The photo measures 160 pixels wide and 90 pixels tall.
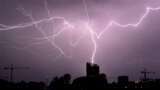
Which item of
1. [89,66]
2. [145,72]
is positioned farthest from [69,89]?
[145,72]

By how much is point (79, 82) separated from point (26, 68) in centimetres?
7374

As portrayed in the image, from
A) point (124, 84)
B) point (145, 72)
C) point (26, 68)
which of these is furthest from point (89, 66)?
point (26, 68)

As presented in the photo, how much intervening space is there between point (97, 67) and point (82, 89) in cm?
2196

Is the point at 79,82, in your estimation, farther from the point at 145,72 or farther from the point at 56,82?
the point at 145,72

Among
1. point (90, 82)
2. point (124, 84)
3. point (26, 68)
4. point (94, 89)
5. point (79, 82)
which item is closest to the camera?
point (94, 89)

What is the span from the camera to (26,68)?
148 m

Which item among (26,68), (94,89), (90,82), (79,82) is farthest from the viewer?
(26,68)

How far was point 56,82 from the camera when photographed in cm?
7262

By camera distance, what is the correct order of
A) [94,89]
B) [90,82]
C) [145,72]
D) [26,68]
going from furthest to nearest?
1. [26,68]
2. [145,72]
3. [90,82]
4. [94,89]

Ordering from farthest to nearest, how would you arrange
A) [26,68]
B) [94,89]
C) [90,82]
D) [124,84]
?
[26,68] < [124,84] < [90,82] < [94,89]

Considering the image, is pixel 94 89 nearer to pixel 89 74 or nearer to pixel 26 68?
pixel 89 74

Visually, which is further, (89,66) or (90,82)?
(89,66)

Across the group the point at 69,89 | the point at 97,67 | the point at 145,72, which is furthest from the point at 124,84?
the point at 145,72

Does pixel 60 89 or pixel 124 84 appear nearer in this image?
pixel 60 89
